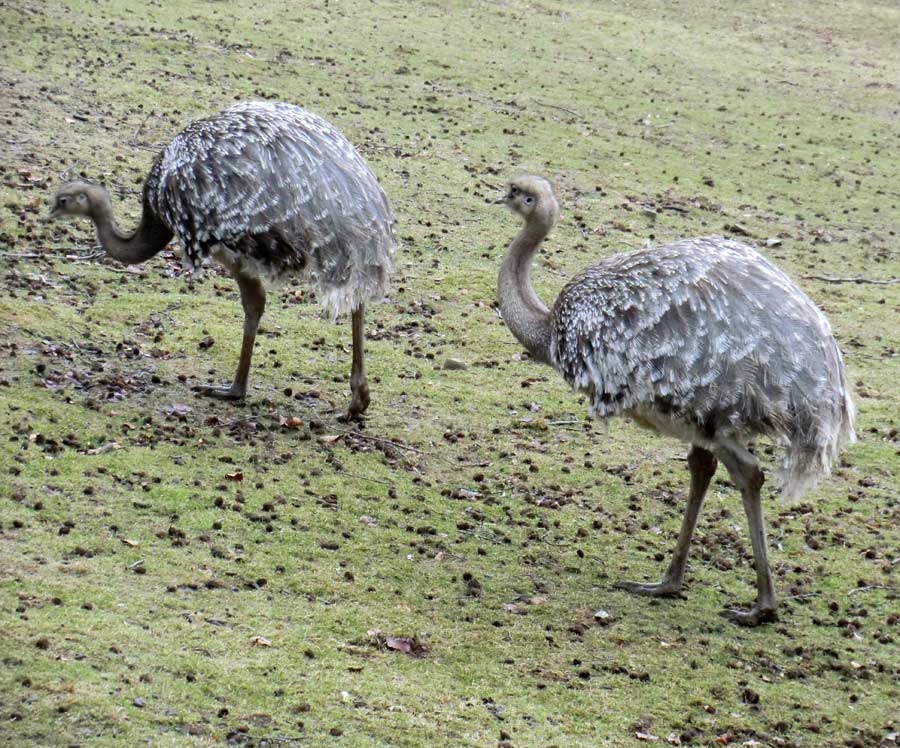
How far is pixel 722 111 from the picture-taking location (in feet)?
62.3

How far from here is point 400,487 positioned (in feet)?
26.9

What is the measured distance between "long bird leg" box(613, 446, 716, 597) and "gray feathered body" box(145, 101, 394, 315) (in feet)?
8.34

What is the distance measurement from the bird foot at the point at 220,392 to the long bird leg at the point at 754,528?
355 cm

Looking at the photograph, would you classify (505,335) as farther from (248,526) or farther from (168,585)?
(168,585)

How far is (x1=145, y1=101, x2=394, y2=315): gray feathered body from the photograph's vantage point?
848cm

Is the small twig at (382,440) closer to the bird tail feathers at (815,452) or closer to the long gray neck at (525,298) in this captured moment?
the long gray neck at (525,298)

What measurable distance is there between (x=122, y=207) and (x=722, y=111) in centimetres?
999

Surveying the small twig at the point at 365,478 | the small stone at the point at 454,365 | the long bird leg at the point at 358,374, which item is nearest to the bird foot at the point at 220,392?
the long bird leg at the point at 358,374

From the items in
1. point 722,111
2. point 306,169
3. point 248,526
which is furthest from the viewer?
point 722,111

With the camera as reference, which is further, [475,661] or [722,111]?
[722,111]

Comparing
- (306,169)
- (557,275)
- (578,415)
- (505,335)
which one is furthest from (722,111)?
(306,169)

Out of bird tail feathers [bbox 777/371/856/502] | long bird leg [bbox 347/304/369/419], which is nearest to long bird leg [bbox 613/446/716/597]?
bird tail feathers [bbox 777/371/856/502]

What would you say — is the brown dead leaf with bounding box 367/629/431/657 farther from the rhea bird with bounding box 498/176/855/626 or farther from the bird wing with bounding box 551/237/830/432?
the bird wing with bounding box 551/237/830/432

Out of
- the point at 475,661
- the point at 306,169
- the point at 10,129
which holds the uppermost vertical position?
the point at 306,169
